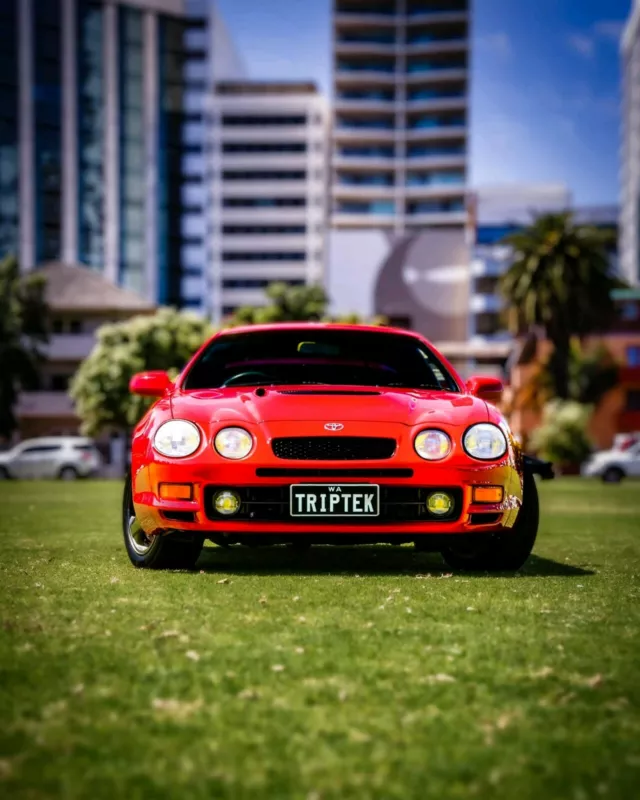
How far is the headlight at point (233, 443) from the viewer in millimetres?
6645

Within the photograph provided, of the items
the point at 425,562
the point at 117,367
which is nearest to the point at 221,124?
the point at 117,367

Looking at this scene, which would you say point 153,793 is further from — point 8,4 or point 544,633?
point 8,4

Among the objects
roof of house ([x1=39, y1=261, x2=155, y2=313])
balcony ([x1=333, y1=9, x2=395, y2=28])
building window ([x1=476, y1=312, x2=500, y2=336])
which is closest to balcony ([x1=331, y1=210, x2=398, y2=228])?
balcony ([x1=333, y1=9, x2=395, y2=28])

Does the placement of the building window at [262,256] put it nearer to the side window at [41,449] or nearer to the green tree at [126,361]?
the green tree at [126,361]

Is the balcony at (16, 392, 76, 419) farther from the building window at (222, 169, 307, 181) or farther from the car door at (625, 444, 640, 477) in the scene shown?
the building window at (222, 169, 307, 181)

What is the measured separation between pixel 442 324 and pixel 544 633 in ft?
296

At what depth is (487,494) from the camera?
6.77 metres

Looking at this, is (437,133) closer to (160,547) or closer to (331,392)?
(331,392)

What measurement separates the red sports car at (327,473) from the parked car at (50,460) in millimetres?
37892

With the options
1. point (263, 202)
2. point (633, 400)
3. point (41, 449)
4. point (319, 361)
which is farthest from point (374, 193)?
point (319, 361)

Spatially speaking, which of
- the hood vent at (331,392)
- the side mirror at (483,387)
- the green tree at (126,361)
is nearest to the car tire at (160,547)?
the hood vent at (331,392)

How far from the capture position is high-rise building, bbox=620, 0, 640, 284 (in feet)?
417

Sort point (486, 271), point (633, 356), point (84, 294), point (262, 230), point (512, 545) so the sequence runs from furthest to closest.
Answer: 1. point (262, 230)
2. point (486, 271)
3. point (84, 294)
4. point (633, 356)
5. point (512, 545)

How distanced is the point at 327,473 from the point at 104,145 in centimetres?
11397
